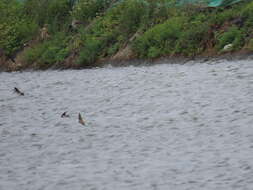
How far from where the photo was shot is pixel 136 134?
14789mm

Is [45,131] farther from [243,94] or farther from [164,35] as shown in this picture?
[164,35]

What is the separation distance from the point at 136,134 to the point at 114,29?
835 inches

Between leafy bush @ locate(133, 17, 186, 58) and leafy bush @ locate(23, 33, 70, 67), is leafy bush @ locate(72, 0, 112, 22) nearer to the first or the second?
leafy bush @ locate(23, 33, 70, 67)

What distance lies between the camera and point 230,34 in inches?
1115

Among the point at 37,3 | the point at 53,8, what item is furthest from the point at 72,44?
the point at 37,3

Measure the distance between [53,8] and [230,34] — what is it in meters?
17.1

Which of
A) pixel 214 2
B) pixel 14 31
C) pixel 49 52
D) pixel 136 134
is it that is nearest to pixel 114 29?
pixel 49 52

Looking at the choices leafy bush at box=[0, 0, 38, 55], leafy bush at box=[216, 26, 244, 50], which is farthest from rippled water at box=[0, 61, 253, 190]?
leafy bush at box=[0, 0, 38, 55]

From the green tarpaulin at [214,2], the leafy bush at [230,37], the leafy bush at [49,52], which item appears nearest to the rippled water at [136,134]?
the leafy bush at [230,37]

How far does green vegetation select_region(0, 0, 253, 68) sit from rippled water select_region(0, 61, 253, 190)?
4558mm

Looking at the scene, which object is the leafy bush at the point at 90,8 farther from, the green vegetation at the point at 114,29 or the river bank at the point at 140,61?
the river bank at the point at 140,61

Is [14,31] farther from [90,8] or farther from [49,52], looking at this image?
[90,8]

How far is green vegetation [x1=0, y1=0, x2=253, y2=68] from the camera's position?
29406mm

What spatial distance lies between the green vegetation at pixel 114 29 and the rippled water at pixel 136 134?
4558 millimetres
